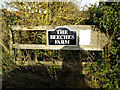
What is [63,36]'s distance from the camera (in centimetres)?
336

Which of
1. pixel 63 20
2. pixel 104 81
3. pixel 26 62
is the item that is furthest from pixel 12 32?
pixel 104 81

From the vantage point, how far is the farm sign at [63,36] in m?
3.35

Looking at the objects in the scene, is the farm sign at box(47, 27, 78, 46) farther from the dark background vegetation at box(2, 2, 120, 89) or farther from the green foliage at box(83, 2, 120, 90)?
the green foliage at box(83, 2, 120, 90)

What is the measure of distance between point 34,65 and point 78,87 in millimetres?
1801

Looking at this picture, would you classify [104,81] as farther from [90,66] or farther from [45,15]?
[45,15]

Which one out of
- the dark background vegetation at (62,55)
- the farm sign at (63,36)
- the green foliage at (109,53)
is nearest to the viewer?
the green foliage at (109,53)

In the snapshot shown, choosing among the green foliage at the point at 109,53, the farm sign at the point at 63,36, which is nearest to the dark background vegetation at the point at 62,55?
the green foliage at the point at 109,53

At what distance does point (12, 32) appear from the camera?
3748mm

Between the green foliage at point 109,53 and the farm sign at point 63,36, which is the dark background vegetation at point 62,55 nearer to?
the green foliage at point 109,53

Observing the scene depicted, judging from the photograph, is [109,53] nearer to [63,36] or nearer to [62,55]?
[63,36]

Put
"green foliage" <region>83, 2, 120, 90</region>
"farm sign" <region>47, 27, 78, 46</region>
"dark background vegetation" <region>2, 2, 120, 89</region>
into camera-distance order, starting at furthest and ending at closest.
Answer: "farm sign" <region>47, 27, 78, 46</region> → "dark background vegetation" <region>2, 2, 120, 89</region> → "green foliage" <region>83, 2, 120, 90</region>

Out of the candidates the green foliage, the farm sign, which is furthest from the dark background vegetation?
the farm sign

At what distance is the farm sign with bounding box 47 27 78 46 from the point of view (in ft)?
11.0

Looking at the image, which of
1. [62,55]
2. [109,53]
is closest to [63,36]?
[62,55]
